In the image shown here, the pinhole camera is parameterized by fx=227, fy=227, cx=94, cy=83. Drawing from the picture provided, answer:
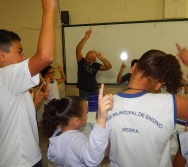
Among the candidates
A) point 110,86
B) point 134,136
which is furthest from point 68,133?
point 110,86

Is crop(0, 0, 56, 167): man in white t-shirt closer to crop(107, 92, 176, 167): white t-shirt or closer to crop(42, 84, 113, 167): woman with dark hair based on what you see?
crop(42, 84, 113, 167): woman with dark hair

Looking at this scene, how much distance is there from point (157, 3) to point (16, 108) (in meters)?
3.19

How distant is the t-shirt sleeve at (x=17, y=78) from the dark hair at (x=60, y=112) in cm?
35

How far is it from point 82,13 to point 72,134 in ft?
10.3

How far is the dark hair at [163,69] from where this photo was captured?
102 cm

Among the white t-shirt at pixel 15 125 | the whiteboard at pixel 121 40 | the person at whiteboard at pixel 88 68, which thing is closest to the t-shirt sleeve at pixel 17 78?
the white t-shirt at pixel 15 125

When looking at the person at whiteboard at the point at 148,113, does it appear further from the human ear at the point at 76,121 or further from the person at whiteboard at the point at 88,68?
the person at whiteboard at the point at 88,68

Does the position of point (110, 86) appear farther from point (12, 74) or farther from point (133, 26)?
point (12, 74)

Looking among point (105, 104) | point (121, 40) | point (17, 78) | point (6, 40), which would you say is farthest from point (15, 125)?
point (121, 40)

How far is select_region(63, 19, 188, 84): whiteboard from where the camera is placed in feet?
11.8

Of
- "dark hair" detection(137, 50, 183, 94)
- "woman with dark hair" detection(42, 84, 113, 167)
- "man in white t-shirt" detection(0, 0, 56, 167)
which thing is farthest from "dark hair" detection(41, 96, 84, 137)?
"dark hair" detection(137, 50, 183, 94)

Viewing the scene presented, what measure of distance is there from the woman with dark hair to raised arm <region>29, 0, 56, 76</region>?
0.99 ft

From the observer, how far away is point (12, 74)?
41.9 inches

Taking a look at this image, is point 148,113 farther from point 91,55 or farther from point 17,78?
point 91,55
